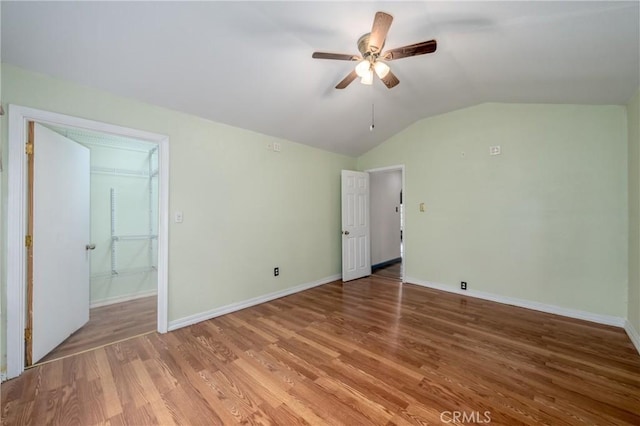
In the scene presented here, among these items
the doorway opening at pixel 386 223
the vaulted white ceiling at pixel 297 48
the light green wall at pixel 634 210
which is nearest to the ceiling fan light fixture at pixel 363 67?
the vaulted white ceiling at pixel 297 48

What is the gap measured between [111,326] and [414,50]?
412 centimetres

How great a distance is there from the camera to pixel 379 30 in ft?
5.50

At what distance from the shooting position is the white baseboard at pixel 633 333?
91.3 inches

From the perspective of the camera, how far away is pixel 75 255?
2.62 metres

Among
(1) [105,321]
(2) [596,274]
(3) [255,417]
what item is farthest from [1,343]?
(2) [596,274]

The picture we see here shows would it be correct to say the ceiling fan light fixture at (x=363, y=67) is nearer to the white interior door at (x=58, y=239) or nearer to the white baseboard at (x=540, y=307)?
the white interior door at (x=58, y=239)

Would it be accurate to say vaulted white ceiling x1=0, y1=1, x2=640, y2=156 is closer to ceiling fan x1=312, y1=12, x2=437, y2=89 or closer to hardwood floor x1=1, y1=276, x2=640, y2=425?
ceiling fan x1=312, y1=12, x2=437, y2=89

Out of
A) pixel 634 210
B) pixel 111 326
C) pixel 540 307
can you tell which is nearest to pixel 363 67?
pixel 634 210

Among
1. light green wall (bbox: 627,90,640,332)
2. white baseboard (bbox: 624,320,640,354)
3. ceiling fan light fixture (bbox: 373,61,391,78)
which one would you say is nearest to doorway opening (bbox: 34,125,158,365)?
ceiling fan light fixture (bbox: 373,61,391,78)

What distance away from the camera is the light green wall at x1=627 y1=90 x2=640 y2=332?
244 centimetres

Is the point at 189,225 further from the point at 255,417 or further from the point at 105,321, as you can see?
the point at 255,417

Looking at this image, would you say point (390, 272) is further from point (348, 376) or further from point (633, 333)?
point (348, 376)

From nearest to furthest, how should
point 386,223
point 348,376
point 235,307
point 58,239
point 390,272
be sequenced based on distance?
point 348,376, point 58,239, point 235,307, point 390,272, point 386,223

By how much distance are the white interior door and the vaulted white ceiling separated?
77 cm
